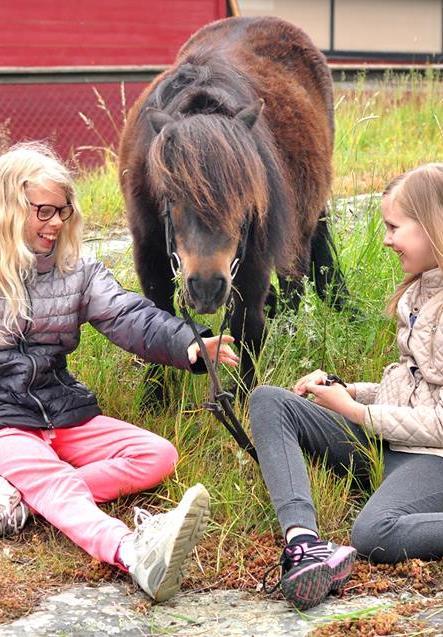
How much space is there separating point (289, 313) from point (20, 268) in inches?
57.4

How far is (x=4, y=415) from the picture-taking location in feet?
10.9

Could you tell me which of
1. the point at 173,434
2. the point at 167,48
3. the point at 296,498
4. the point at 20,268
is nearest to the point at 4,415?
the point at 20,268

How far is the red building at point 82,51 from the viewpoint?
39.0ft

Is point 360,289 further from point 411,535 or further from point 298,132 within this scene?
point 411,535

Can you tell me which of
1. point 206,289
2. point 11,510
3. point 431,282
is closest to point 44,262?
A: point 206,289

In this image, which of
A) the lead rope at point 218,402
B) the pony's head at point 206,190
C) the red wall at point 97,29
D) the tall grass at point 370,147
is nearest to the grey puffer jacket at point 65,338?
the lead rope at point 218,402

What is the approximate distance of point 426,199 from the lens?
3297mm

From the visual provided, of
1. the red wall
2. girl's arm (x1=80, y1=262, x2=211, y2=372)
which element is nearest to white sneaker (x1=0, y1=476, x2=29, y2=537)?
girl's arm (x1=80, y1=262, x2=211, y2=372)

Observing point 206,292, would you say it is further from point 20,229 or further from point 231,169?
point 20,229

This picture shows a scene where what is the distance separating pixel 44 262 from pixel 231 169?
74 centimetres

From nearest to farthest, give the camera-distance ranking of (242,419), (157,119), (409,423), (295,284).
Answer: (409,423), (157,119), (242,419), (295,284)

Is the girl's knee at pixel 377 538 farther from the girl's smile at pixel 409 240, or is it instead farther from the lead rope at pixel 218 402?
the girl's smile at pixel 409 240

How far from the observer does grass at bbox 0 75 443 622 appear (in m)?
3.07

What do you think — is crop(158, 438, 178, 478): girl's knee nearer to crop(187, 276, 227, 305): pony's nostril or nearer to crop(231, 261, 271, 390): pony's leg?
crop(187, 276, 227, 305): pony's nostril
